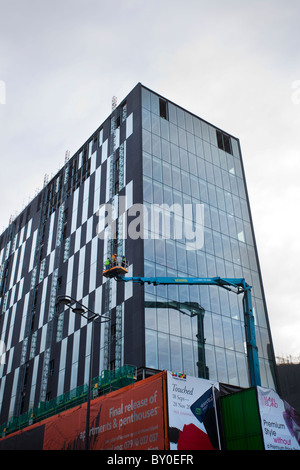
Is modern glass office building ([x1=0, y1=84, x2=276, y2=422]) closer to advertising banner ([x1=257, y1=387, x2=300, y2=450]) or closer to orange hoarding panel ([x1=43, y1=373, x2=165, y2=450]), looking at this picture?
orange hoarding panel ([x1=43, y1=373, x2=165, y2=450])

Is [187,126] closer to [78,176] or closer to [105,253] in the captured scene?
[78,176]

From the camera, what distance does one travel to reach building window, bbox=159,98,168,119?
5656 centimetres

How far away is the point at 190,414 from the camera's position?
2972cm

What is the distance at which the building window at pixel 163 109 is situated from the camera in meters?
56.6

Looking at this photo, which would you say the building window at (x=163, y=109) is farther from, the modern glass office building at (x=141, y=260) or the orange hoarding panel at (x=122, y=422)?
the orange hoarding panel at (x=122, y=422)

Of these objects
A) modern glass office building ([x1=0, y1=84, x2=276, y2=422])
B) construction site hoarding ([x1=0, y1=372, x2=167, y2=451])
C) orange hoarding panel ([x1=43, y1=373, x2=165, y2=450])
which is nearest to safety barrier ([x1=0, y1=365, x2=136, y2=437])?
modern glass office building ([x1=0, y1=84, x2=276, y2=422])

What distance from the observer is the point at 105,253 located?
163 feet

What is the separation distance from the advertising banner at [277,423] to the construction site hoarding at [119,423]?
6.29m

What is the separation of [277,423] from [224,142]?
4255 centimetres

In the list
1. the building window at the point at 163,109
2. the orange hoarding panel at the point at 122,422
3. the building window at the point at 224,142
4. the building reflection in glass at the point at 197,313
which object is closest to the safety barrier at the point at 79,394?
the orange hoarding panel at the point at 122,422

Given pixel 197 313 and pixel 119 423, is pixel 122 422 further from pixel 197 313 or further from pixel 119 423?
pixel 197 313

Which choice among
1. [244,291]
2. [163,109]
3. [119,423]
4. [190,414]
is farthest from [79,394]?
[163,109]

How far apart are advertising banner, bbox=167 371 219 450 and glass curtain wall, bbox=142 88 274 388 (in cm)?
843
